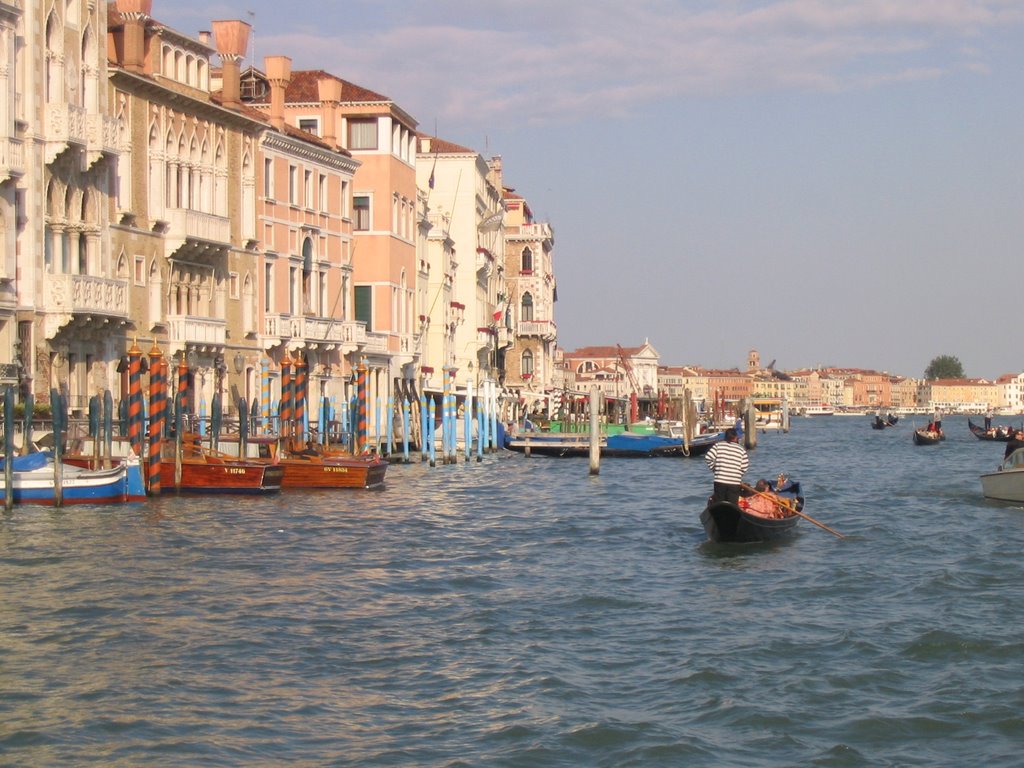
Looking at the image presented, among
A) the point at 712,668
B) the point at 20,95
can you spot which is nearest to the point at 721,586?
the point at 712,668

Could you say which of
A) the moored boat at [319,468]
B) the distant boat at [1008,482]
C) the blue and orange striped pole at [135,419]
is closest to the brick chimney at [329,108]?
the moored boat at [319,468]

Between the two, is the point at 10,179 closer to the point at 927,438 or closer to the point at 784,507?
the point at 784,507

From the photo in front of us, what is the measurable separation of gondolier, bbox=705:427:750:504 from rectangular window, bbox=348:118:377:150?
2794cm

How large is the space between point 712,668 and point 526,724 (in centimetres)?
227

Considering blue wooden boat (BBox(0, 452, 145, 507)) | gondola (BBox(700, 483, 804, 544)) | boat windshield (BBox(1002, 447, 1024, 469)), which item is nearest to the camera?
gondola (BBox(700, 483, 804, 544))

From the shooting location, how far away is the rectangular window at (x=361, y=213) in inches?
1861

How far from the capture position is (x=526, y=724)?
36.6 feet

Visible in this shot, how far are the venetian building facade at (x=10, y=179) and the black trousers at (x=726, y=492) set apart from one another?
1212cm

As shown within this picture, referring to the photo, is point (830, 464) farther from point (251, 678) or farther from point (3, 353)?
point (251, 678)

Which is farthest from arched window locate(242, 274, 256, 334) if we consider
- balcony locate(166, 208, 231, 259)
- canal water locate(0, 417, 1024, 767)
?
canal water locate(0, 417, 1024, 767)

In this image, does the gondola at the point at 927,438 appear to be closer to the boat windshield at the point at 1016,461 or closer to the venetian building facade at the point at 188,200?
the venetian building facade at the point at 188,200

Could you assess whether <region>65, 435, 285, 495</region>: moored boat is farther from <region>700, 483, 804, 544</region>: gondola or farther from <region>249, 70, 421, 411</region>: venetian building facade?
<region>249, 70, 421, 411</region>: venetian building facade

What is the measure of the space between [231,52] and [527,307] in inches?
1760

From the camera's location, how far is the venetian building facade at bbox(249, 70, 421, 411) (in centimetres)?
4597
